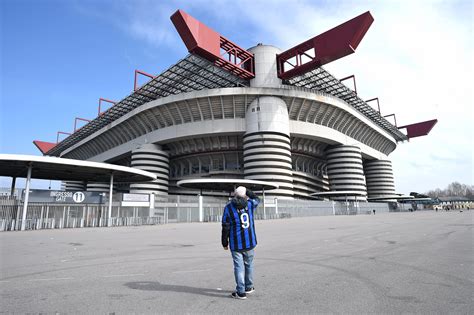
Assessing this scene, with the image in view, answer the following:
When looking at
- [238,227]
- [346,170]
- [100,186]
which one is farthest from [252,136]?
[100,186]

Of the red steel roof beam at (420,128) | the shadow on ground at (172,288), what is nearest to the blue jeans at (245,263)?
the shadow on ground at (172,288)

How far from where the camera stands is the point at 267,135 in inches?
1780

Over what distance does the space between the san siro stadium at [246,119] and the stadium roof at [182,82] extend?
184 millimetres

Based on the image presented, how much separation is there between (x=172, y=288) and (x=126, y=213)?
22600 mm

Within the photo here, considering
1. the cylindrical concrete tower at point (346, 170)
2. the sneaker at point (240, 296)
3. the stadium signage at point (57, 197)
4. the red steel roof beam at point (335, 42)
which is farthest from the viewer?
the cylindrical concrete tower at point (346, 170)

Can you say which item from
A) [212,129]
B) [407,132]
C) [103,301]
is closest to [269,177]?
[212,129]

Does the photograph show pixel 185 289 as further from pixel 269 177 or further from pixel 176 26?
pixel 269 177

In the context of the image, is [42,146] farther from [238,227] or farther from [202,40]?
[238,227]

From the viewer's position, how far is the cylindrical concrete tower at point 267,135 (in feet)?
147

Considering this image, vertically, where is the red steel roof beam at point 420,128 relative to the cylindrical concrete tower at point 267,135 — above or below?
above

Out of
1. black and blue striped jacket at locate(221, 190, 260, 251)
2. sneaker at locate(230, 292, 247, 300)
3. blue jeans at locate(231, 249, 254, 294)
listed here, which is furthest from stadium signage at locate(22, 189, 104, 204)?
sneaker at locate(230, 292, 247, 300)

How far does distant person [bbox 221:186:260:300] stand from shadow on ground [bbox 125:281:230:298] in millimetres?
277

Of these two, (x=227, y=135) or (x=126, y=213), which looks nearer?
(x=126, y=213)

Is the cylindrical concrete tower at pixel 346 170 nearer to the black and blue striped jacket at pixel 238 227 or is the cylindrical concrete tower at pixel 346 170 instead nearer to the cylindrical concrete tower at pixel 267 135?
the cylindrical concrete tower at pixel 267 135
